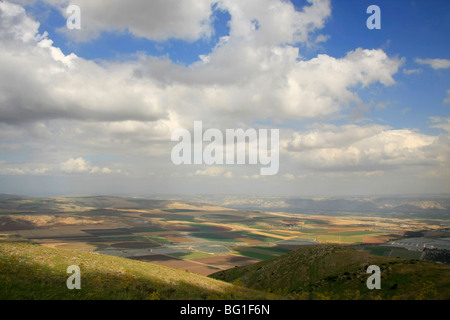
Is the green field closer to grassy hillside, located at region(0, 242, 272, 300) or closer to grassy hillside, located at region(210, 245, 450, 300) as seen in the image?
A: grassy hillside, located at region(210, 245, 450, 300)

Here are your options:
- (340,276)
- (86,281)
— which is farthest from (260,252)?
(86,281)

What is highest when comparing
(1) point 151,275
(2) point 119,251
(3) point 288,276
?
(1) point 151,275

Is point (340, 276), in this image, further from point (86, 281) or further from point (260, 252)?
point (260, 252)

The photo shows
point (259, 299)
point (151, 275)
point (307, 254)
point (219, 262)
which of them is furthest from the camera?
point (219, 262)

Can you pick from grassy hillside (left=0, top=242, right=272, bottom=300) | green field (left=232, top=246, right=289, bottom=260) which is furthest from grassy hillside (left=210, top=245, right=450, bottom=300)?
green field (left=232, top=246, right=289, bottom=260)
